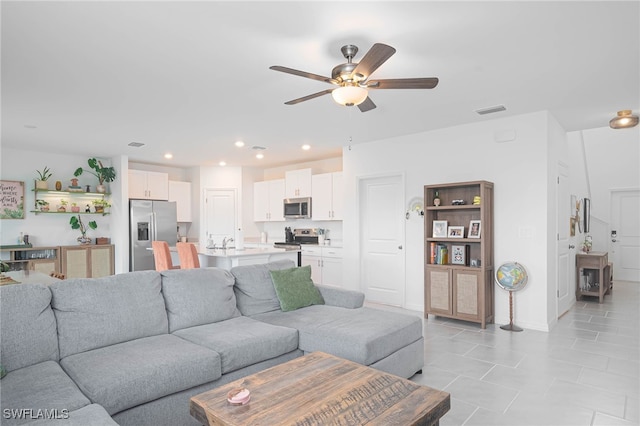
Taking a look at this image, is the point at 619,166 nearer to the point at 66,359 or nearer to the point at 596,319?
the point at 596,319

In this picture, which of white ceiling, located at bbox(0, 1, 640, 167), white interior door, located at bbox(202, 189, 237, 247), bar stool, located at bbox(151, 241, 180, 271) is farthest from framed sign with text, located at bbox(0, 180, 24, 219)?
white interior door, located at bbox(202, 189, 237, 247)

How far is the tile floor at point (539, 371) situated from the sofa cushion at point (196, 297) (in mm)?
1711

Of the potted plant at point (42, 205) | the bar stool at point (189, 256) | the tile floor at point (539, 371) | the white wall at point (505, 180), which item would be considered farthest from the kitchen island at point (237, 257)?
the potted plant at point (42, 205)

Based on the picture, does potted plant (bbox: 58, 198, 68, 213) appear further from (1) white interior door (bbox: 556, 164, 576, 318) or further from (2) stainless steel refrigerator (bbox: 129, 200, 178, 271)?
(1) white interior door (bbox: 556, 164, 576, 318)

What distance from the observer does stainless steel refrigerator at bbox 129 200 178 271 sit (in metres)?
7.09

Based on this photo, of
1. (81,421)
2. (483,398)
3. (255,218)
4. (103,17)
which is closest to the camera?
(81,421)

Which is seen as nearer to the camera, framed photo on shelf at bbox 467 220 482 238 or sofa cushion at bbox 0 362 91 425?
sofa cushion at bbox 0 362 91 425

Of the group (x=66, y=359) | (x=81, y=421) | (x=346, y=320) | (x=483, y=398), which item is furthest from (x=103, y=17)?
(x=483, y=398)

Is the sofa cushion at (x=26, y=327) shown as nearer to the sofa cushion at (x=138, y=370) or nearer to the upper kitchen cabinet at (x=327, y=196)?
the sofa cushion at (x=138, y=370)

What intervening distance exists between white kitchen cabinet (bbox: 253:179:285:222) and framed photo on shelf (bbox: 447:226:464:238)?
3.89 meters

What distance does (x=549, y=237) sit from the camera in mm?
4469

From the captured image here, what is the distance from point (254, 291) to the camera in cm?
347

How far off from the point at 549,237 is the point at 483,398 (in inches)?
100

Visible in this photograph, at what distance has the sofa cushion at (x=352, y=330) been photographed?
2672 mm
